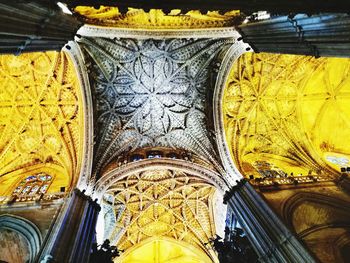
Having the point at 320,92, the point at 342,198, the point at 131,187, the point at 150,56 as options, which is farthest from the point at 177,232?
the point at 320,92

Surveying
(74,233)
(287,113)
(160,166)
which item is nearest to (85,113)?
(160,166)

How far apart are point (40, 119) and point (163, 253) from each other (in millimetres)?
10609

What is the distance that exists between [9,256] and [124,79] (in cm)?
910

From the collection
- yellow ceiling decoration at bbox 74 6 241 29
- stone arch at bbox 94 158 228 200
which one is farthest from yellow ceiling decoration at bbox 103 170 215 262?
yellow ceiling decoration at bbox 74 6 241 29

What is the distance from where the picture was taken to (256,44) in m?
8.80

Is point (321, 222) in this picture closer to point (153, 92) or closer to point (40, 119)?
point (153, 92)

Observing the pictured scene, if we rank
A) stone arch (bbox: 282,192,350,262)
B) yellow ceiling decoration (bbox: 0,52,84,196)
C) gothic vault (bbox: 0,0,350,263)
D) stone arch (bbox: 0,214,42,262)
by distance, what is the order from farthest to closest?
yellow ceiling decoration (bbox: 0,52,84,196), gothic vault (bbox: 0,0,350,263), stone arch (bbox: 282,192,350,262), stone arch (bbox: 0,214,42,262)

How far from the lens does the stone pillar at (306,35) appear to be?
5695 mm

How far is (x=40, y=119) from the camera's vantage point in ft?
46.5

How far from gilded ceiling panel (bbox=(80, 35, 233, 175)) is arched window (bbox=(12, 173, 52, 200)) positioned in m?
2.49

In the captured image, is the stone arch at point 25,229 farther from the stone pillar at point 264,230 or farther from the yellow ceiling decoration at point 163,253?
the yellow ceiling decoration at point 163,253

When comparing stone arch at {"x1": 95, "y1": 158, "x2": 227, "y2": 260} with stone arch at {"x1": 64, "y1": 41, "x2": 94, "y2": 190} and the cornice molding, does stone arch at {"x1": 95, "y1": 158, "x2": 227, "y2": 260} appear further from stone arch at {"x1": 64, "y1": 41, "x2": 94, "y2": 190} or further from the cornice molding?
the cornice molding

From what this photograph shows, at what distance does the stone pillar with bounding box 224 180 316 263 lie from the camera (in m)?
8.12

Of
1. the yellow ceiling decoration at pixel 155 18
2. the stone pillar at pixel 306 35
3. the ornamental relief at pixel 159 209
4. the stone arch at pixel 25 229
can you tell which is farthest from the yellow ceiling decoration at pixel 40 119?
the stone pillar at pixel 306 35
